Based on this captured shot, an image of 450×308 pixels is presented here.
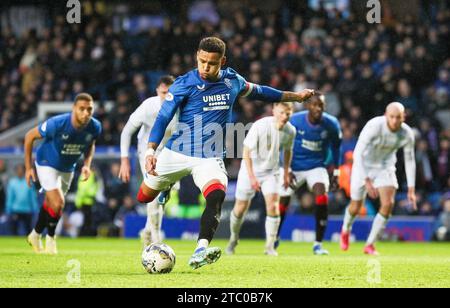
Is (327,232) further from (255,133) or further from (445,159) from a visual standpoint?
(255,133)

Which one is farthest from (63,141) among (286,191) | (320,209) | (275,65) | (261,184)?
(275,65)

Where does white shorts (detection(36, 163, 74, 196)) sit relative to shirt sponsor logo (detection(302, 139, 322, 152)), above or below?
below

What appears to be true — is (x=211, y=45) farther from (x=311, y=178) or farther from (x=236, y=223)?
(x=311, y=178)

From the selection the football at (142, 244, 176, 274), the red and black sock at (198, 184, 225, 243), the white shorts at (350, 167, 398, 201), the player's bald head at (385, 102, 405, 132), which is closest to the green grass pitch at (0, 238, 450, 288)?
the football at (142, 244, 176, 274)

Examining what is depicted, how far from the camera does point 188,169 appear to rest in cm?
942

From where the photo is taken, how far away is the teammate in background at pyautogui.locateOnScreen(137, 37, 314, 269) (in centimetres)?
899

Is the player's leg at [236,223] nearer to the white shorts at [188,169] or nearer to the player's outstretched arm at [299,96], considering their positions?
the white shorts at [188,169]

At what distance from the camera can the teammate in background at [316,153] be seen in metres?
14.1

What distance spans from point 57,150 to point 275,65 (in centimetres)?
1056

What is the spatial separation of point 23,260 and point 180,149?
2.77m

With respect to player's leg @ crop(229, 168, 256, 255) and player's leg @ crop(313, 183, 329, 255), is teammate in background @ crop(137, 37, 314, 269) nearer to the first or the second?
player's leg @ crop(229, 168, 256, 255)

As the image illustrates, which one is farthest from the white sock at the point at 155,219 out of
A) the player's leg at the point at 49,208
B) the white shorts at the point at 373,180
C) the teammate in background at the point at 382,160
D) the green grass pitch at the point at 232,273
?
the white shorts at the point at 373,180

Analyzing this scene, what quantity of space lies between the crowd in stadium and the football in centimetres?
1151
